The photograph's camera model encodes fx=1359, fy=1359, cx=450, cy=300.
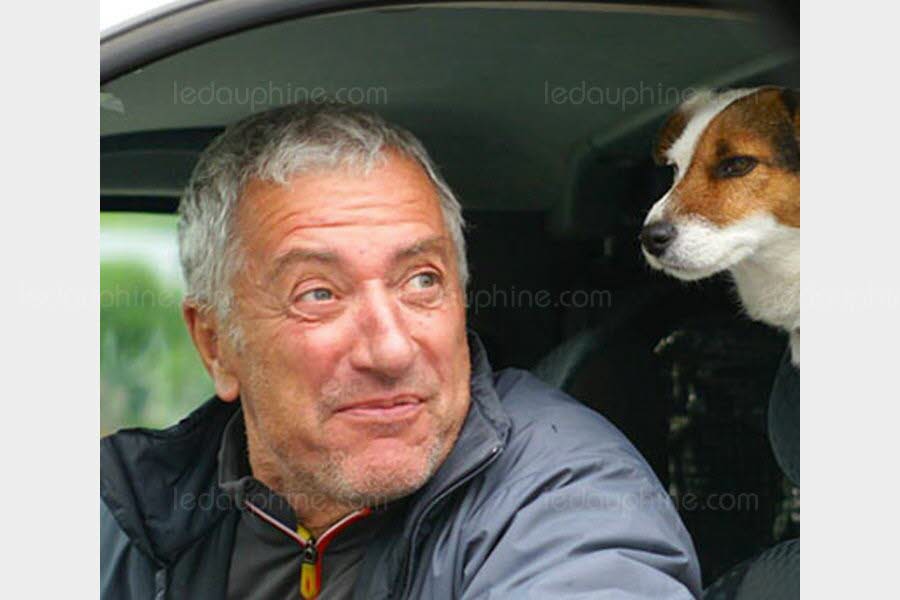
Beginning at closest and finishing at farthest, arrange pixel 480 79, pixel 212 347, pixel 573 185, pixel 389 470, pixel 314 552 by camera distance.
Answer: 1. pixel 389 470
2. pixel 314 552
3. pixel 212 347
4. pixel 480 79
5. pixel 573 185

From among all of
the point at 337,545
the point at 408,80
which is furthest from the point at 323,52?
the point at 337,545

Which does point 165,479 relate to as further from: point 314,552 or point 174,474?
point 314,552

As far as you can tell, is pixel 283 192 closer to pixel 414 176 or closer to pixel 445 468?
pixel 414 176

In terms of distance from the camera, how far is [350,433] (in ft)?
5.86

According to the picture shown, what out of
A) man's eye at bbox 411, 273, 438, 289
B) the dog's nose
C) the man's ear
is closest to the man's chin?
man's eye at bbox 411, 273, 438, 289

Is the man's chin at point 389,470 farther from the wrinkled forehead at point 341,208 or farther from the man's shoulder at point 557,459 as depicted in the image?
the wrinkled forehead at point 341,208

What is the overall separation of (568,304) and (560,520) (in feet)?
3.39

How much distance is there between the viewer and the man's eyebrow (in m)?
1.83

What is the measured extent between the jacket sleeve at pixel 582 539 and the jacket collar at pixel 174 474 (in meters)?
0.20

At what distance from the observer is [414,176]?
6.34 ft

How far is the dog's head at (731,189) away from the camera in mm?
2000

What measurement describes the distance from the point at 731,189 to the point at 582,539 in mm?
734

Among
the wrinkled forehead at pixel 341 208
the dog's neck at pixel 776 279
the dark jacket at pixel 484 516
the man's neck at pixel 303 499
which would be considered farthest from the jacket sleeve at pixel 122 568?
the dog's neck at pixel 776 279

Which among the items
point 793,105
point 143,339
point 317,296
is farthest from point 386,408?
point 143,339
